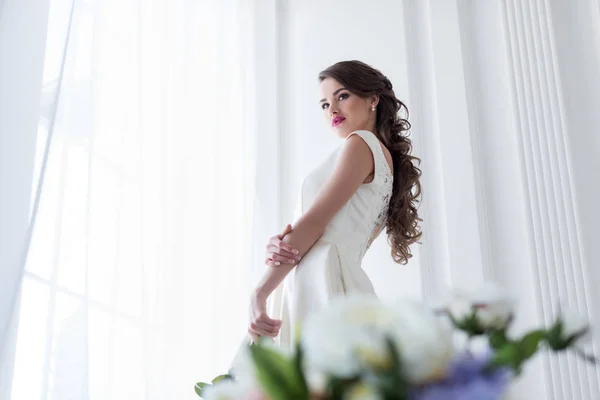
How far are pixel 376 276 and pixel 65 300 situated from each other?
1410 mm

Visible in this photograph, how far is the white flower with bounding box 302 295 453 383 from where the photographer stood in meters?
0.52

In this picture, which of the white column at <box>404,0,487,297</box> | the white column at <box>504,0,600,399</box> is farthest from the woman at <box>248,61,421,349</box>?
the white column at <box>504,0,600,399</box>

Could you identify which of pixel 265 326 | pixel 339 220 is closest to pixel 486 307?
pixel 265 326

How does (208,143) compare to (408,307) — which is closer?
(408,307)

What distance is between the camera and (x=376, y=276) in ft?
9.34

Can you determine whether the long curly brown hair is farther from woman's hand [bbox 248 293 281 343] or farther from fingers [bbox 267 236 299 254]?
woman's hand [bbox 248 293 281 343]

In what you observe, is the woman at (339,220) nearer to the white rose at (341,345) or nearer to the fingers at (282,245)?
the fingers at (282,245)

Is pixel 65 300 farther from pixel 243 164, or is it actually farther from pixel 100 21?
pixel 243 164

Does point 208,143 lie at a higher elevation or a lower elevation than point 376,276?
higher

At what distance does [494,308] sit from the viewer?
2.18ft

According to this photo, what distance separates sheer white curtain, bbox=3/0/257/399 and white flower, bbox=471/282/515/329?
1.23m

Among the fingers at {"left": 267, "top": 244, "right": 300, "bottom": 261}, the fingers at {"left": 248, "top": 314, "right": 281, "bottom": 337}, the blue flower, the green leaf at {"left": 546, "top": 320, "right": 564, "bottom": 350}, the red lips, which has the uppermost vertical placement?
the red lips

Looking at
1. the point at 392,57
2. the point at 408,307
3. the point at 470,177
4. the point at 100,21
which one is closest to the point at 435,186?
the point at 470,177

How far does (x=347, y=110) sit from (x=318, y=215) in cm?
59
